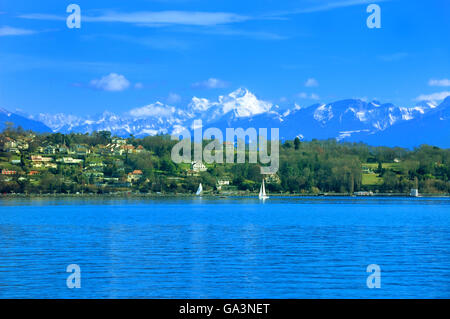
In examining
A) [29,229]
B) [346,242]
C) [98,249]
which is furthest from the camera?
[29,229]

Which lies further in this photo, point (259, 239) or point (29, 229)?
point (29, 229)

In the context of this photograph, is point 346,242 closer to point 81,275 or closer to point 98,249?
point 98,249
